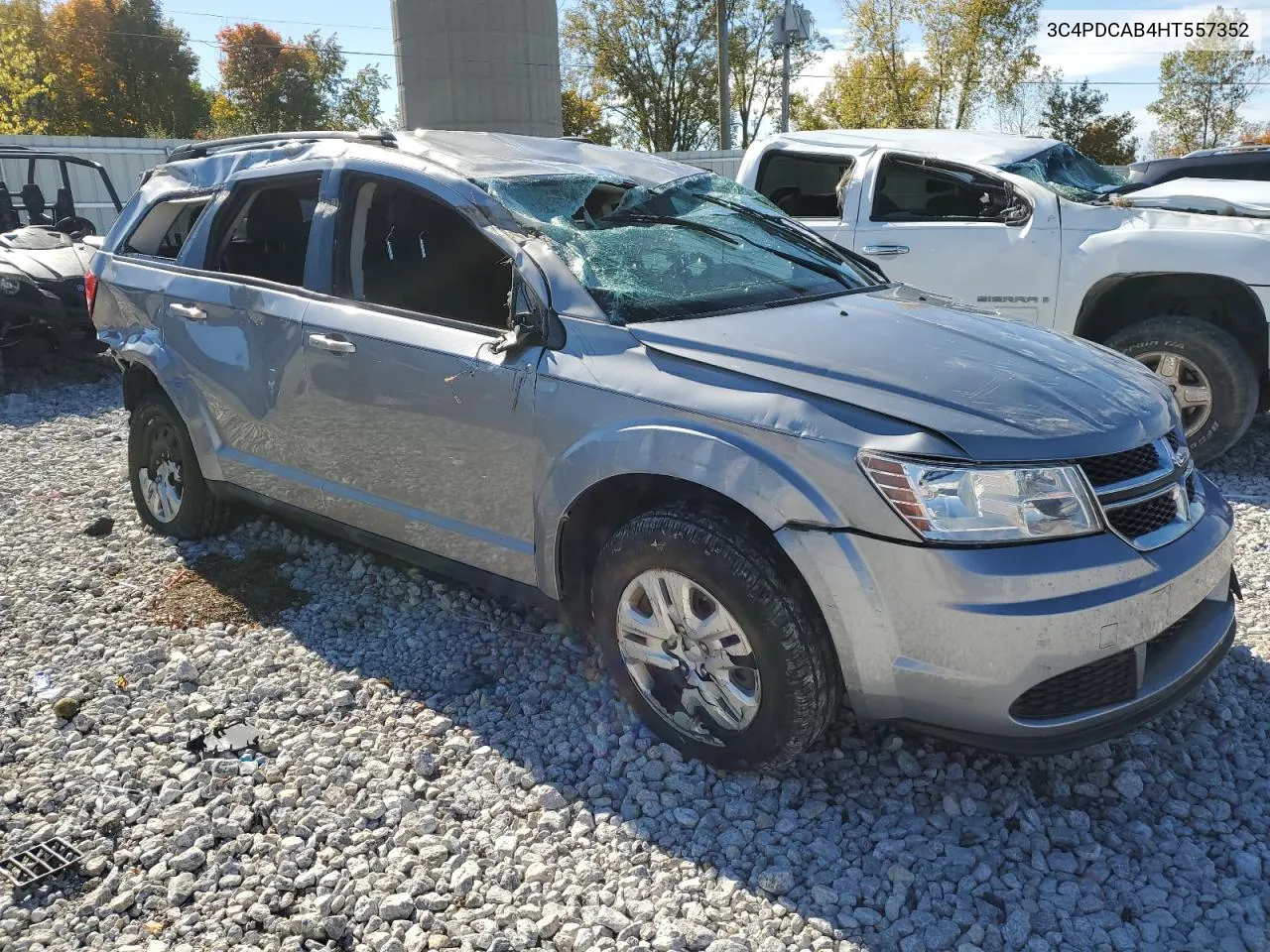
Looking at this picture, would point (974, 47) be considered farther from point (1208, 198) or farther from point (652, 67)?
point (1208, 198)

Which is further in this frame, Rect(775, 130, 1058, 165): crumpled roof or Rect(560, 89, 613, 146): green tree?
Rect(560, 89, 613, 146): green tree

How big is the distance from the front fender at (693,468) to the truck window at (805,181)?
4126mm

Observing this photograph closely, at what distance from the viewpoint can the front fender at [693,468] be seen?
256 centimetres

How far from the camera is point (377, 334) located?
3.53 m

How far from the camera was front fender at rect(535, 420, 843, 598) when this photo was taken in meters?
2.56

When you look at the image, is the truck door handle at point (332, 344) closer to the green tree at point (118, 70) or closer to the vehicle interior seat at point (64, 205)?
the vehicle interior seat at point (64, 205)

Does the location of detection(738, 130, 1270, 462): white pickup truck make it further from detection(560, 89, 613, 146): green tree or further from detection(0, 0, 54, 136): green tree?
detection(0, 0, 54, 136): green tree

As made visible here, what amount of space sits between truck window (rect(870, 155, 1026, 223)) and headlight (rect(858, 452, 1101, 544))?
395 centimetres

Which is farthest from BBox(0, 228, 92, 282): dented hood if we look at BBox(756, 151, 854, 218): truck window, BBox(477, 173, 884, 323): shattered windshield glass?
A: BBox(477, 173, 884, 323): shattered windshield glass

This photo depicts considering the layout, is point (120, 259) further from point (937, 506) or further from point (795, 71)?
point (795, 71)

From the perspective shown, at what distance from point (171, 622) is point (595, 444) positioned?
7.14 ft

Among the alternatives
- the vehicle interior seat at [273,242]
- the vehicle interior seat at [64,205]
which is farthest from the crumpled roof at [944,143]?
the vehicle interior seat at [64,205]

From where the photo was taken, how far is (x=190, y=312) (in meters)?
4.27

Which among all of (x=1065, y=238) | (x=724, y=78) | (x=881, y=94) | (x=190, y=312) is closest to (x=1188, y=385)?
(x=1065, y=238)
